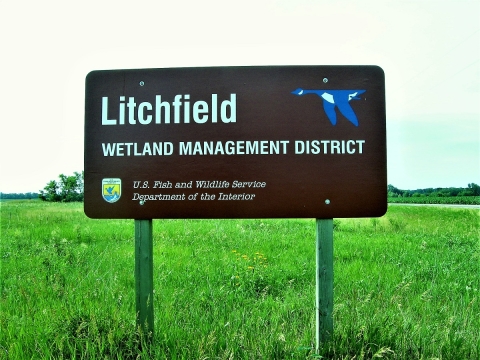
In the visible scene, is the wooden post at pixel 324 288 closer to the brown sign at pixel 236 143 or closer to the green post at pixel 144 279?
the brown sign at pixel 236 143

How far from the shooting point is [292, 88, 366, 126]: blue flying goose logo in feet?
9.59

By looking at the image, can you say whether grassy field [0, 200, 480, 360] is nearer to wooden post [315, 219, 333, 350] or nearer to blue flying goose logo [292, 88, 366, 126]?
wooden post [315, 219, 333, 350]

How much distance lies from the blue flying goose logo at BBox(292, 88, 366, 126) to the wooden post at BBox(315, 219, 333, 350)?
886mm

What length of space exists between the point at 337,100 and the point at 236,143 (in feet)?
2.85

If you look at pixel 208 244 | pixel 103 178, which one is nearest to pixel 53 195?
pixel 208 244

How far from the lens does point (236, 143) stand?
2951 millimetres

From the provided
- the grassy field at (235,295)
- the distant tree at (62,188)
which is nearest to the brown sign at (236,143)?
the grassy field at (235,295)

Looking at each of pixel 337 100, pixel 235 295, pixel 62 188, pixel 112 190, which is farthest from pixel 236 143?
pixel 62 188

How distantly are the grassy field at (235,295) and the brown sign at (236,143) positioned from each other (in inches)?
37.9

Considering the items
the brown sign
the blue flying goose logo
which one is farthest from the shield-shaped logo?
the blue flying goose logo

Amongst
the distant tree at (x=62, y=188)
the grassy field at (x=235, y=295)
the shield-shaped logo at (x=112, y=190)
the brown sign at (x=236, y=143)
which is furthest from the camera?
the distant tree at (x=62, y=188)

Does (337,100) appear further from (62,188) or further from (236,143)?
(62,188)

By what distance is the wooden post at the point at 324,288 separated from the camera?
9.23ft

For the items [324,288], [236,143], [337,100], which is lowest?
[324,288]
